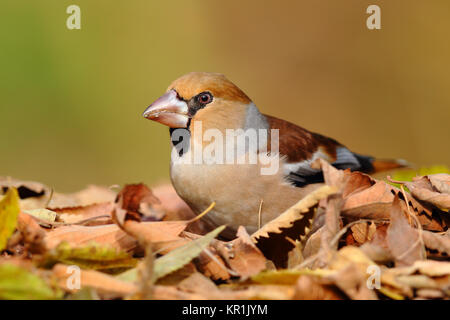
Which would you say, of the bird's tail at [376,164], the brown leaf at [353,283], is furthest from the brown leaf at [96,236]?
the bird's tail at [376,164]

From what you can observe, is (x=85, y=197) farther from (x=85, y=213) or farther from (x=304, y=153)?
(x=304, y=153)

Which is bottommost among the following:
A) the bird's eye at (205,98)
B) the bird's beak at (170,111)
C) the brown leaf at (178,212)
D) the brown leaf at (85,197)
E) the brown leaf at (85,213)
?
the brown leaf at (178,212)

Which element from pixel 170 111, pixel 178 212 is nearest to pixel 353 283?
pixel 170 111

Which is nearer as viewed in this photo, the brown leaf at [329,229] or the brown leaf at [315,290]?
the brown leaf at [315,290]

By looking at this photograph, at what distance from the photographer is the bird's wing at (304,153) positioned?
7.38 feet

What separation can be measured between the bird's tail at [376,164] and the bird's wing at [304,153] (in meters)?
0.07

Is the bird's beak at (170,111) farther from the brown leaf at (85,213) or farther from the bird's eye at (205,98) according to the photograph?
the brown leaf at (85,213)

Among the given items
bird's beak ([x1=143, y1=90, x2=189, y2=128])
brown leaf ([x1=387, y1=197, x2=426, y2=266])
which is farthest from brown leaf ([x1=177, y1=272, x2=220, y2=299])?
bird's beak ([x1=143, y1=90, x2=189, y2=128])

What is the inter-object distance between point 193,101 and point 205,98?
0.20 feet

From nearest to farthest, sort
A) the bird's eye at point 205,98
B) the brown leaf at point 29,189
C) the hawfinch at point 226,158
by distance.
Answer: the hawfinch at point 226,158 < the bird's eye at point 205,98 < the brown leaf at point 29,189

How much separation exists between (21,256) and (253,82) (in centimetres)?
448
